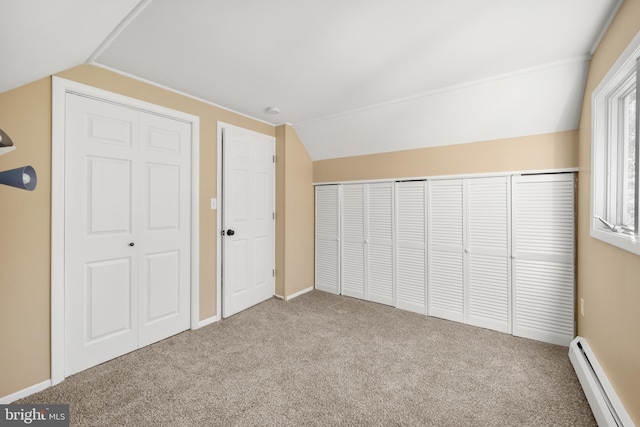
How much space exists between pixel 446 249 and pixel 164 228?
289cm

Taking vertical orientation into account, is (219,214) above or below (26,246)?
above

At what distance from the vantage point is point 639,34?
125cm

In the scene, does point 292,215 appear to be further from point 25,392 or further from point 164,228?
point 25,392

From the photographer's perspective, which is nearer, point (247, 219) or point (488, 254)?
point (488, 254)

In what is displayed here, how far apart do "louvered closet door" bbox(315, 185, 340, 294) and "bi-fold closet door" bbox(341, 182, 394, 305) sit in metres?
0.09

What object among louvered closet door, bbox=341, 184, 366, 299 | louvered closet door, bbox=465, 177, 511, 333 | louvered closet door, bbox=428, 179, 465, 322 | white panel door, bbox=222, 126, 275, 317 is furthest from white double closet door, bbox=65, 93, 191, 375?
louvered closet door, bbox=465, 177, 511, 333

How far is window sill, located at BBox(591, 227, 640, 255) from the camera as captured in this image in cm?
128

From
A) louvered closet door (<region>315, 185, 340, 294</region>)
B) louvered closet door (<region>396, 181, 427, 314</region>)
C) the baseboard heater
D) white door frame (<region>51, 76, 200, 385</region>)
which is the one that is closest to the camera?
the baseboard heater

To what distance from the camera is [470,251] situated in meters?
2.83

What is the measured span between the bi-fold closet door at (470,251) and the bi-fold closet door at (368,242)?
1.67 feet

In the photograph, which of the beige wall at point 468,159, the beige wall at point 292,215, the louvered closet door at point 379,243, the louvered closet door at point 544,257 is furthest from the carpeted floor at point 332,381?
the beige wall at point 468,159

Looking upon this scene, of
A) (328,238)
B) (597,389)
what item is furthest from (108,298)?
(597,389)

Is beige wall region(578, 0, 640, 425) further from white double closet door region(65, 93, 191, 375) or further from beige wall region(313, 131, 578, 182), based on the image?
white double closet door region(65, 93, 191, 375)

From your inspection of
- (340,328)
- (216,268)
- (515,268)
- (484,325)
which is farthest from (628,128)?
(216,268)
